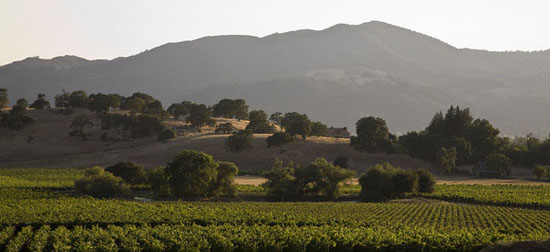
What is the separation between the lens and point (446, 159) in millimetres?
131375

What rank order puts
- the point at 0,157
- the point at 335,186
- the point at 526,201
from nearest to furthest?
the point at 526,201, the point at 335,186, the point at 0,157

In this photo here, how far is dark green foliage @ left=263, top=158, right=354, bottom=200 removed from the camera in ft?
307

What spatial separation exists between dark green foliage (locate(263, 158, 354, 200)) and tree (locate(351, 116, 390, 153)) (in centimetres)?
5344

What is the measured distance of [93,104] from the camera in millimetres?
189250

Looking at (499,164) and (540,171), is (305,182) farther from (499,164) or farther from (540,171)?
(540,171)

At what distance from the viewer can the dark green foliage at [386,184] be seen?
305 ft

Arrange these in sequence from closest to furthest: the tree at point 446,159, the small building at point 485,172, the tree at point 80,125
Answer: the tree at point 446,159
the small building at point 485,172
the tree at point 80,125

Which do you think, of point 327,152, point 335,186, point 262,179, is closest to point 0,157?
point 262,179

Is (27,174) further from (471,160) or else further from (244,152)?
(471,160)

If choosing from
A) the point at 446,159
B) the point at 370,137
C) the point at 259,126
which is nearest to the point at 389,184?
the point at 446,159

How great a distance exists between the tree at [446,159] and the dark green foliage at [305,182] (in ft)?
154

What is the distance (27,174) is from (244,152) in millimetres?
56992

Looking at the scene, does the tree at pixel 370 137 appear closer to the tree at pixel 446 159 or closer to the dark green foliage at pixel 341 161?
the dark green foliage at pixel 341 161

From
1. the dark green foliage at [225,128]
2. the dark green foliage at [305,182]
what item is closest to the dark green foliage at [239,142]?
the dark green foliage at [225,128]
